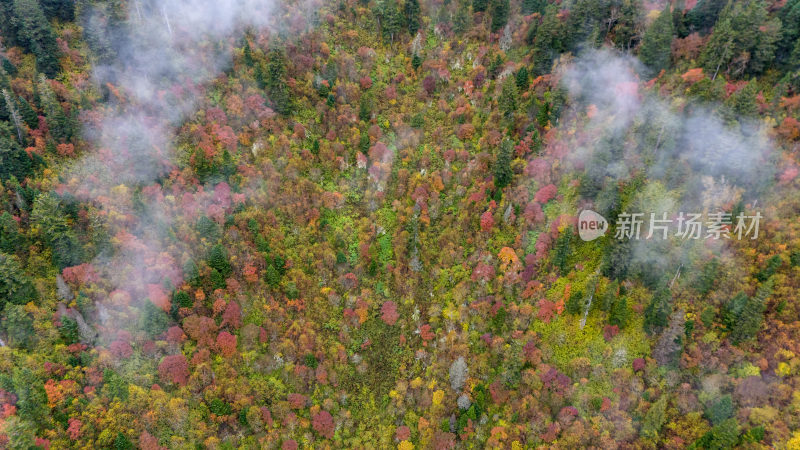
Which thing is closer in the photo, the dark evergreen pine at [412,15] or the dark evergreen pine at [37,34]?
the dark evergreen pine at [37,34]

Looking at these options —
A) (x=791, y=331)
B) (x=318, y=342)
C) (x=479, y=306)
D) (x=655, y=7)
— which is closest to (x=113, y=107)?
(x=318, y=342)

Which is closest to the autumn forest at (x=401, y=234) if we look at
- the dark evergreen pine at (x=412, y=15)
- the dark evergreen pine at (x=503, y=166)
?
the dark evergreen pine at (x=503, y=166)

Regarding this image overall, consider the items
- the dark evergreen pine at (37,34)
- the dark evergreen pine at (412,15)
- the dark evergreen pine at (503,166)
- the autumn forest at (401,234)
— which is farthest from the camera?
the dark evergreen pine at (412,15)

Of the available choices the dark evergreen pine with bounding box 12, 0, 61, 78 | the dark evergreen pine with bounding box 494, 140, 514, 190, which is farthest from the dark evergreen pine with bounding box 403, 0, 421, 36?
the dark evergreen pine with bounding box 12, 0, 61, 78

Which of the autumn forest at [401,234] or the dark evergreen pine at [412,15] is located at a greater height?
the dark evergreen pine at [412,15]

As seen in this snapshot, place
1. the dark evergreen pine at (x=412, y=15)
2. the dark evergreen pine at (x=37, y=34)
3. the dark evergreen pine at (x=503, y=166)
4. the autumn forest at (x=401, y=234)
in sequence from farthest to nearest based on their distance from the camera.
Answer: the dark evergreen pine at (x=412, y=15) < the dark evergreen pine at (x=37, y=34) < the dark evergreen pine at (x=503, y=166) < the autumn forest at (x=401, y=234)

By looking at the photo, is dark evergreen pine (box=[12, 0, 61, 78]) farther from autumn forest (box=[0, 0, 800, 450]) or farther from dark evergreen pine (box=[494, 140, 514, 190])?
dark evergreen pine (box=[494, 140, 514, 190])

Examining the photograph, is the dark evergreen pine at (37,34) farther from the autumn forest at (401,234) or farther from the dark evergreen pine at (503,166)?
the dark evergreen pine at (503,166)

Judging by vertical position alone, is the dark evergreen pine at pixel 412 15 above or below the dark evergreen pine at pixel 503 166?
Result: above

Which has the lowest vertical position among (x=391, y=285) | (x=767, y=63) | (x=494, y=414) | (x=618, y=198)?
(x=494, y=414)

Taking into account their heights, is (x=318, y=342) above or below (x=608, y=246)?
below

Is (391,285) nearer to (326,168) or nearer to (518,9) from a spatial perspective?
(326,168)
